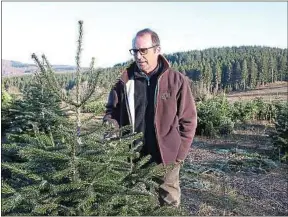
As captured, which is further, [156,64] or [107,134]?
[156,64]

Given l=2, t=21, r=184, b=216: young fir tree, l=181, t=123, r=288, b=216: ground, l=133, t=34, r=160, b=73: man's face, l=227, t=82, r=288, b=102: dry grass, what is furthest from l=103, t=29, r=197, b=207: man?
l=227, t=82, r=288, b=102: dry grass

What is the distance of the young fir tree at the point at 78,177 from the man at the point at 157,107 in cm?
78

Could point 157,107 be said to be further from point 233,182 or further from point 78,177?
point 233,182

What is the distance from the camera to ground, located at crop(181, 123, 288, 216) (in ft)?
21.2

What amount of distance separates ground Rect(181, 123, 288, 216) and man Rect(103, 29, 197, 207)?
261cm

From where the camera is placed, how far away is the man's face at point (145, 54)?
3650 mm

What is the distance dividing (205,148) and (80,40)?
9.11 meters

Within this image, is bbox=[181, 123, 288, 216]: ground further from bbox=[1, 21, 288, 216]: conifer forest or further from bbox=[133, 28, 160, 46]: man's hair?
bbox=[133, 28, 160, 46]: man's hair

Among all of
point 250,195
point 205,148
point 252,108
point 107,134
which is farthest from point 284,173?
point 252,108

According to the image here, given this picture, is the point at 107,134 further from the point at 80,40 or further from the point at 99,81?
the point at 80,40

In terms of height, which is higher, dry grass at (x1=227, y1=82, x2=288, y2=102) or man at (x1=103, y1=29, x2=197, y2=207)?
man at (x1=103, y1=29, x2=197, y2=207)

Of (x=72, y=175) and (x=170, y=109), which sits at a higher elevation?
(x=170, y=109)

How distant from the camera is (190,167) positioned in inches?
342

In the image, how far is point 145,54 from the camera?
3.71 m
